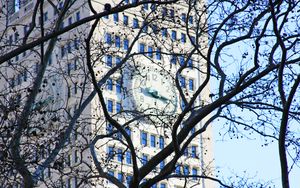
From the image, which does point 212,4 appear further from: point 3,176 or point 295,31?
point 3,176

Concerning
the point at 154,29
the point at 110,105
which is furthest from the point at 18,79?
the point at 110,105

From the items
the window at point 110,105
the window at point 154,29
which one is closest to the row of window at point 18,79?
the window at point 154,29

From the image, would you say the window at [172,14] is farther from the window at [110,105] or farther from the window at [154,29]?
the window at [110,105]

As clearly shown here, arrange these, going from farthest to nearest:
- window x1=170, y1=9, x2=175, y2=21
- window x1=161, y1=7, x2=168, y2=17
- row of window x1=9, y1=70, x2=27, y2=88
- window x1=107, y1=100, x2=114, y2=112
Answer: window x1=107, y1=100, x2=114, y2=112, window x1=161, y1=7, x2=168, y2=17, window x1=170, y1=9, x2=175, y2=21, row of window x1=9, y1=70, x2=27, y2=88

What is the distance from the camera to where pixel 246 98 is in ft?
58.4

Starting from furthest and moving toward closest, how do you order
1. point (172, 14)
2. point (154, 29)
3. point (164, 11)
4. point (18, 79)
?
1. point (18, 79)
2. point (154, 29)
3. point (164, 11)
4. point (172, 14)

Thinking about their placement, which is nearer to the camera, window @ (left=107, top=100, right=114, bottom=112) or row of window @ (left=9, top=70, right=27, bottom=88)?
row of window @ (left=9, top=70, right=27, bottom=88)

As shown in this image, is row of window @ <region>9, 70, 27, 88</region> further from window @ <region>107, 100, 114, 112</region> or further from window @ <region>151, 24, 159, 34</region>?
window @ <region>107, 100, 114, 112</region>

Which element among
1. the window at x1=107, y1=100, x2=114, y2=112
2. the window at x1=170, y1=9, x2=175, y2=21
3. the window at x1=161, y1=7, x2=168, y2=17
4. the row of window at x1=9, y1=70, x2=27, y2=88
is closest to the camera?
the row of window at x1=9, y1=70, x2=27, y2=88

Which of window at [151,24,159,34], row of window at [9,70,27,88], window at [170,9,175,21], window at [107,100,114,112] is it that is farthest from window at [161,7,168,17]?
window at [107,100,114,112]

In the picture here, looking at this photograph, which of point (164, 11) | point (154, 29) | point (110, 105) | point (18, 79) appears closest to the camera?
point (164, 11)

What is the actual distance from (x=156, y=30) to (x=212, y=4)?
2.20 m

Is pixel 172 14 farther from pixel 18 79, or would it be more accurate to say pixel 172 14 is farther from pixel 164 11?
pixel 18 79

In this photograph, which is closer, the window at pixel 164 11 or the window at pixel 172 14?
the window at pixel 172 14
